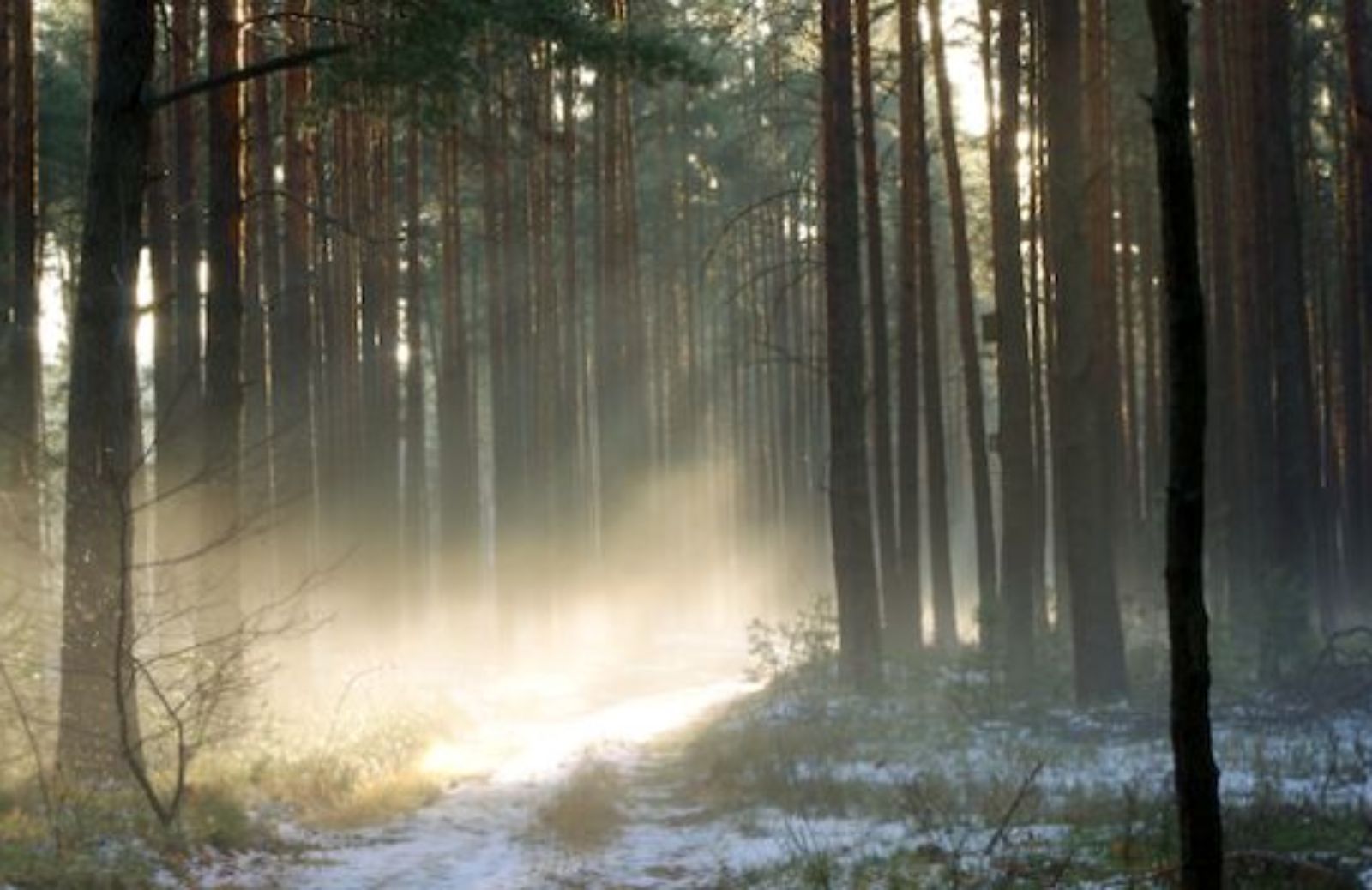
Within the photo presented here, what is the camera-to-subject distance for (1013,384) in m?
16.6

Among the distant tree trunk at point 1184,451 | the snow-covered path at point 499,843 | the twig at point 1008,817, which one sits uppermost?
the distant tree trunk at point 1184,451

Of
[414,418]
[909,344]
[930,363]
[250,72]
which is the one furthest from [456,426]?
[250,72]

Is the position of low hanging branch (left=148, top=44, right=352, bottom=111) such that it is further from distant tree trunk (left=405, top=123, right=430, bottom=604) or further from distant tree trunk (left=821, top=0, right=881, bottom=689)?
distant tree trunk (left=405, top=123, right=430, bottom=604)

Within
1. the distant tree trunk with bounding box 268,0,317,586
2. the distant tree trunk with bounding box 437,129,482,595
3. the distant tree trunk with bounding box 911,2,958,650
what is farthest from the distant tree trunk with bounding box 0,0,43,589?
the distant tree trunk with bounding box 911,2,958,650

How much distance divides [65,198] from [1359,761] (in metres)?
26.8

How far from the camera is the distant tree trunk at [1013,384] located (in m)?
16.4

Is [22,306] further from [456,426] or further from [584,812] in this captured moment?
[456,426]

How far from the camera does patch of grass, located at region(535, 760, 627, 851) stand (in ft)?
35.4

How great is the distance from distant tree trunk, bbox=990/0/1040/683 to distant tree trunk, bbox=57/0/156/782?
940 cm

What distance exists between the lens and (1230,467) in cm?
2281

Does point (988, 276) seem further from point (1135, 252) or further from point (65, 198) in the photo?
point (65, 198)

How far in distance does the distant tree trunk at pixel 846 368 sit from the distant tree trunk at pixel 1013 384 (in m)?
1.57

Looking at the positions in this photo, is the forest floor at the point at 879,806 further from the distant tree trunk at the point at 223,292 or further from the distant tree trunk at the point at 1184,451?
the distant tree trunk at the point at 223,292

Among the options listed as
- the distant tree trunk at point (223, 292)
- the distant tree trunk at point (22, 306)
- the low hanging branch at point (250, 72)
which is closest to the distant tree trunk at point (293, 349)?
the distant tree trunk at point (22, 306)
